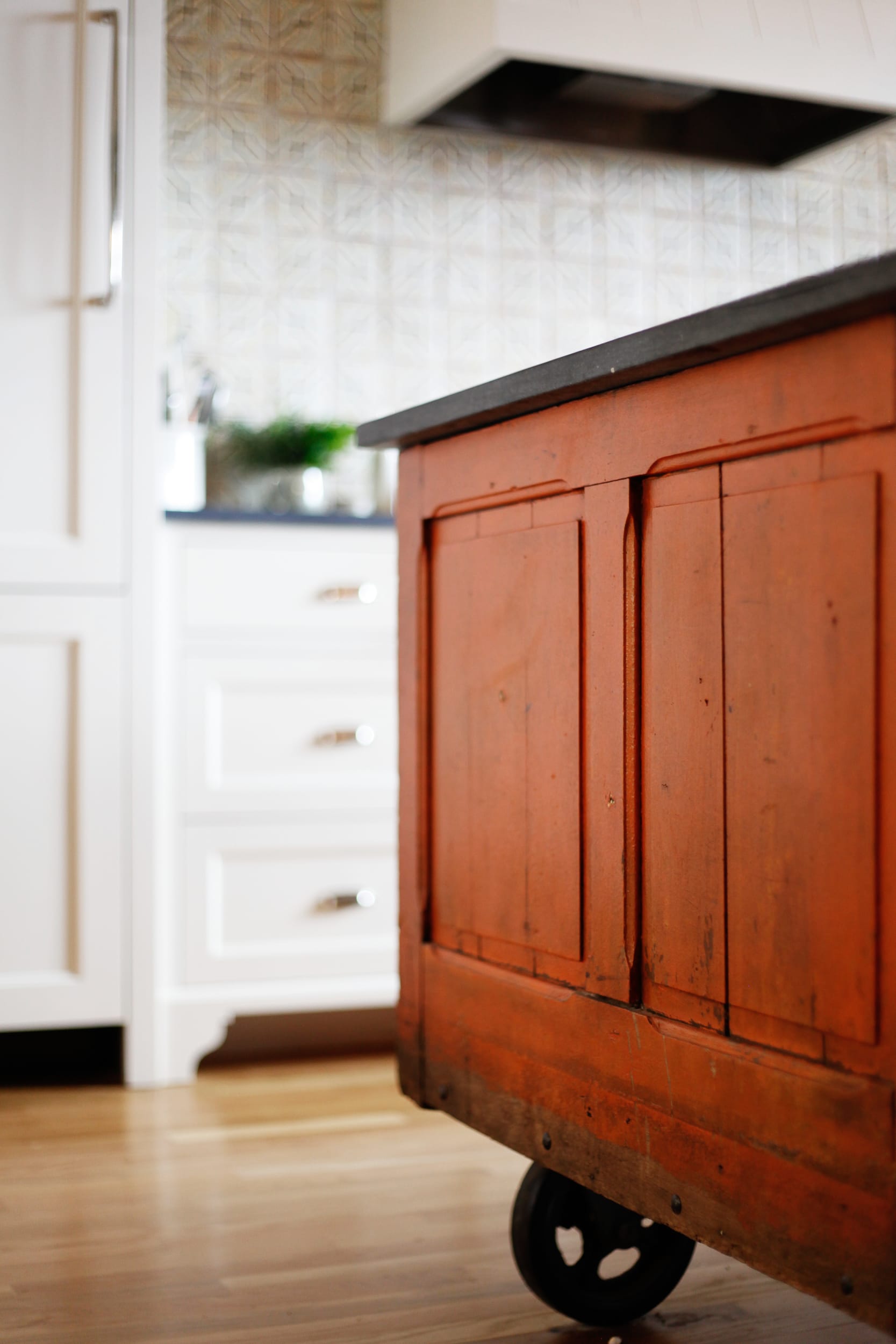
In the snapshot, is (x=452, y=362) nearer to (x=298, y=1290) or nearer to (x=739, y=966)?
(x=298, y=1290)

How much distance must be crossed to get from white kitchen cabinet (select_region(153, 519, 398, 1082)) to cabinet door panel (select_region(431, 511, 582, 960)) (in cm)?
93

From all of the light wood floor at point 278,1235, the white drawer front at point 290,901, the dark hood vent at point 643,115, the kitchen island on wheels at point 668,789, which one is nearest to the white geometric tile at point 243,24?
the dark hood vent at point 643,115

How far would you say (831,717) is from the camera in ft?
2.43

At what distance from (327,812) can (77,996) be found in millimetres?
442

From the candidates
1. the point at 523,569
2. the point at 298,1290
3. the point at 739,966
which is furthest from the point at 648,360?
the point at 298,1290

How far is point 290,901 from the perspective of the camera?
2088mm

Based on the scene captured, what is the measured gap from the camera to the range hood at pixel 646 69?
230cm

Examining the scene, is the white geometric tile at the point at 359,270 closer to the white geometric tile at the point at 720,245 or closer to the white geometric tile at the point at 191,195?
the white geometric tile at the point at 191,195

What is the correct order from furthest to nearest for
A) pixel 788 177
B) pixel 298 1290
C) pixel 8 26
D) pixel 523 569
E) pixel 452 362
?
pixel 788 177 → pixel 452 362 → pixel 8 26 → pixel 298 1290 → pixel 523 569

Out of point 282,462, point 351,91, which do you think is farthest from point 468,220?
point 282,462

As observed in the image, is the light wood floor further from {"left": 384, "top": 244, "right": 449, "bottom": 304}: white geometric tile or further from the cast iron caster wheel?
{"left": 384, "top": 244, "right": 449, "bottom": 304}: white geometric tile

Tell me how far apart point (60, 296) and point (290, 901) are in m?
0.94

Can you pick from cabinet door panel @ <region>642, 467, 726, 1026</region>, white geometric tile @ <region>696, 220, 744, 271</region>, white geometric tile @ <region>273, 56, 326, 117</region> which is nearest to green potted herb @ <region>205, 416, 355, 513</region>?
white geometric tile @ <region>273, 56, 326, 117</region>

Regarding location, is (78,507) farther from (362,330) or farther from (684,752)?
(684,752)
